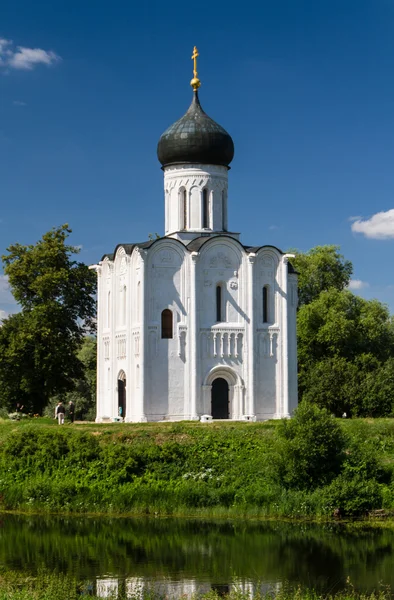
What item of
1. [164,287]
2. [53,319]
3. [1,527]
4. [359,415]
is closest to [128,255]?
[164,287]

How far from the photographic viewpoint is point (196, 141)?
35062 mm

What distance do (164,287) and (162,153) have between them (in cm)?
504

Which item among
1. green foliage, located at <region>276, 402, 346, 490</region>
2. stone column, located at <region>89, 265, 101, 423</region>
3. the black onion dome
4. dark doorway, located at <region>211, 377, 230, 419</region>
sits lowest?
green foliage, located at <region>276, 402, 346, 490</region>

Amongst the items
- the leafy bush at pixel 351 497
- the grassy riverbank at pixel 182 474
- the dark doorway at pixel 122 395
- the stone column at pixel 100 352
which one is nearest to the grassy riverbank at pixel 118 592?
the leafy bush at pixel 351 497

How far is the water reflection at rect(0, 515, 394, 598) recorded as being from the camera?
57.9 ft

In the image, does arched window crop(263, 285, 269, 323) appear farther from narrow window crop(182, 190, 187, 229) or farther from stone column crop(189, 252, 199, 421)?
narrow window crop(182, 190, 187, 229)

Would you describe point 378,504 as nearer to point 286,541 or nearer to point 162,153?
point 286,541

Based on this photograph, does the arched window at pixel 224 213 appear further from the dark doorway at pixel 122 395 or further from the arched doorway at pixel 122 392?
the dark doorway at pixel 122 395

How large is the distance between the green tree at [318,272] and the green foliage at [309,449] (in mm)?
21221

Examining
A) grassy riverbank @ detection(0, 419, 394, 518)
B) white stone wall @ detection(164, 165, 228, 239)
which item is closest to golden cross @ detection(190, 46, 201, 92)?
white stone wall @ detection(164, 165, 228, 239)

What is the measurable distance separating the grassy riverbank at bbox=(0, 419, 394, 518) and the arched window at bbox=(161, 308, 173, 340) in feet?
18.6

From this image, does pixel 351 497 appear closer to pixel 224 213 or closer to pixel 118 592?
pixel 118 592

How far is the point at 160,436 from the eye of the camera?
28.0 meters

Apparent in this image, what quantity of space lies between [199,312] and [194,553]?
46.8 ft
